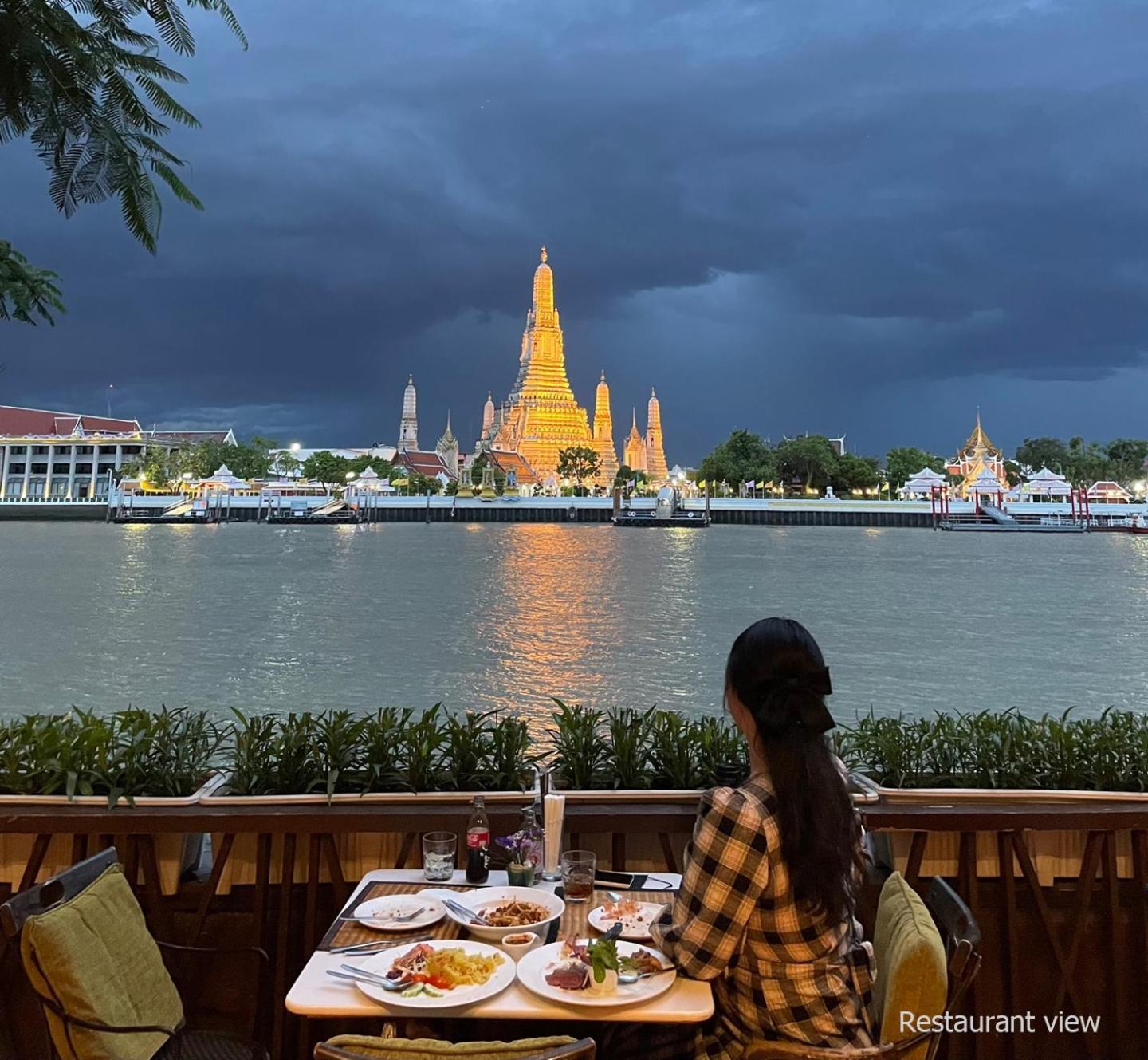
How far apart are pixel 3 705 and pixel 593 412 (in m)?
89.3

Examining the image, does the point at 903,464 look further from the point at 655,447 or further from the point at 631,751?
the point at 631,751

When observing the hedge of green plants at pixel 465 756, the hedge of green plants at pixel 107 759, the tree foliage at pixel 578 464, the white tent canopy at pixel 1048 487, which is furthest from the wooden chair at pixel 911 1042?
the tree foliage at pixel 578 464

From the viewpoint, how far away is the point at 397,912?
81.2 inches

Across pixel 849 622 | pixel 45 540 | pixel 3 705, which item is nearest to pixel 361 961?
pixel 3 705

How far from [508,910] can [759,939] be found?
630mm

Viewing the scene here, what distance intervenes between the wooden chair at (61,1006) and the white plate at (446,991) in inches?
16.8

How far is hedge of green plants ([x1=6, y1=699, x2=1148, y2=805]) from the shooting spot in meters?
2.69

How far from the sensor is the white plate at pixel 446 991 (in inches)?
65.9

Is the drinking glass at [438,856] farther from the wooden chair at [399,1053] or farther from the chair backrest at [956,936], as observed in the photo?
the chair backrest at [956,936]

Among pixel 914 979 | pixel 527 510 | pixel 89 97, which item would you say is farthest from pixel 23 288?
pixel 527 510

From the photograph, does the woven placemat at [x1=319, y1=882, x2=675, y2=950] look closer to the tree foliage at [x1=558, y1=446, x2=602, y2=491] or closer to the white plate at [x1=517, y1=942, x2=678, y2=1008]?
the white plate at [x1=517, y1=942, x2=678, y2=1008]

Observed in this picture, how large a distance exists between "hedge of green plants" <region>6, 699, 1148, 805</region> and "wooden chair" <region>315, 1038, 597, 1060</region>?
4.10 feet

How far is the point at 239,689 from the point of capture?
13.8 meters

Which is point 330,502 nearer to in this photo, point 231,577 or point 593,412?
point 593,412
